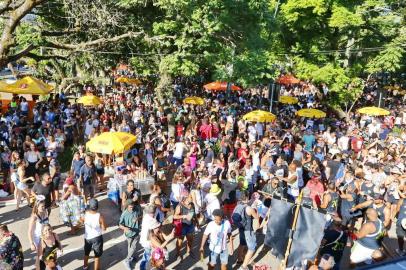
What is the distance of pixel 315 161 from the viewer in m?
12.3

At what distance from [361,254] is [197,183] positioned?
4.16 meters

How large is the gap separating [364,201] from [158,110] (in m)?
10.8

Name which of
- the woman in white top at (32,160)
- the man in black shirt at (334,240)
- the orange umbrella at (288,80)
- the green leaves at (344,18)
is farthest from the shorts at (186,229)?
the orange umbrella at (288,80)

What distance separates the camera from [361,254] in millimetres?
7441

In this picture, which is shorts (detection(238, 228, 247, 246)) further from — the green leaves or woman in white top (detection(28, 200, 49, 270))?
the green leaves

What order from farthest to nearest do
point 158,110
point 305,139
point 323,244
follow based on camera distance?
point 158,110 < point 305,139 < point 323,244

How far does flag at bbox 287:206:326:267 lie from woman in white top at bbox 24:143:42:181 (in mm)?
7637

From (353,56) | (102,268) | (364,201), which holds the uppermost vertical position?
(353,56)

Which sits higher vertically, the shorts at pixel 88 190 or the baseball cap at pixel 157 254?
the baseball cap at pixel 157 254

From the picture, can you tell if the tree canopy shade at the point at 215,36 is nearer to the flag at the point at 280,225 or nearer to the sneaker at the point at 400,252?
the sneaker at the point at 400,252

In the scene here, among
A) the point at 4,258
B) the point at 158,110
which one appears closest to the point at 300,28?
the point at 158,110

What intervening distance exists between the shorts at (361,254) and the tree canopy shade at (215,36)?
8503 mm

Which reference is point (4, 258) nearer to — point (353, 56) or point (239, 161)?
point (239, 161)

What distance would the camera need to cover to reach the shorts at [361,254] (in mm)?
7379
